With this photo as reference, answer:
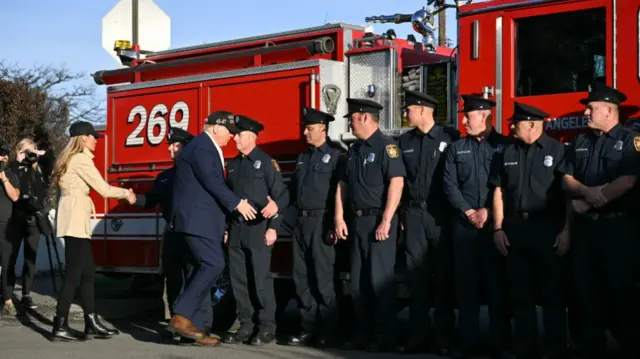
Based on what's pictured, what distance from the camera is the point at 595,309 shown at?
296 inches

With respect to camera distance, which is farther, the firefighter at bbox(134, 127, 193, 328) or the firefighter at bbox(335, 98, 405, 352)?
the firefighter at bbox(134, 127, 193, 328)

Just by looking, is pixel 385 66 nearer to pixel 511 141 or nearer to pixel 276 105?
pixel 276 105

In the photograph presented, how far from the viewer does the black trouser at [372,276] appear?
849 cm

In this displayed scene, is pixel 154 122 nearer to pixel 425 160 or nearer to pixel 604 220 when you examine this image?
pixel 425 160

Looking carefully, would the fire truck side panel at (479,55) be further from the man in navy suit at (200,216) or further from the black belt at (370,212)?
the man in navy suit at (200,216)

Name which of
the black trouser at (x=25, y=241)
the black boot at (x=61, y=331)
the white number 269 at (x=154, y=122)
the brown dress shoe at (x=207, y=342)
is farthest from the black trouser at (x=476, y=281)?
the black trouser at (x=25, y=241)

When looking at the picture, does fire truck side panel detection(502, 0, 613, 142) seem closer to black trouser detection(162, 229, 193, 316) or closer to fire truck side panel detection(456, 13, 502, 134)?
fire truck side panel detection(456, 13, 502, 134)

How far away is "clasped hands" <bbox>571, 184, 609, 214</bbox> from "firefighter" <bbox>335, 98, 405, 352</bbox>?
1.55m

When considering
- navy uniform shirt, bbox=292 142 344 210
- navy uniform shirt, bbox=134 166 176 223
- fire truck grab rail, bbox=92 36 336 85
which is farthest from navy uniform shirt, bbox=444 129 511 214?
navy uniform shirt, bbox=134 166 176 223

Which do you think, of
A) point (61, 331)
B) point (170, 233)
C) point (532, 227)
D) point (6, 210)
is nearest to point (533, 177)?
point (532, 227)

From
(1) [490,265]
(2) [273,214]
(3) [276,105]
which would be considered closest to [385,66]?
(3) [276,105]

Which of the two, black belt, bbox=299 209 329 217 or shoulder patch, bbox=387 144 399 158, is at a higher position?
shoulder patch, bbox=387 144 399 158

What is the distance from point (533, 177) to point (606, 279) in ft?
2.99

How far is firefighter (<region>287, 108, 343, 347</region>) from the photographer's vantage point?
8914 millimetres
